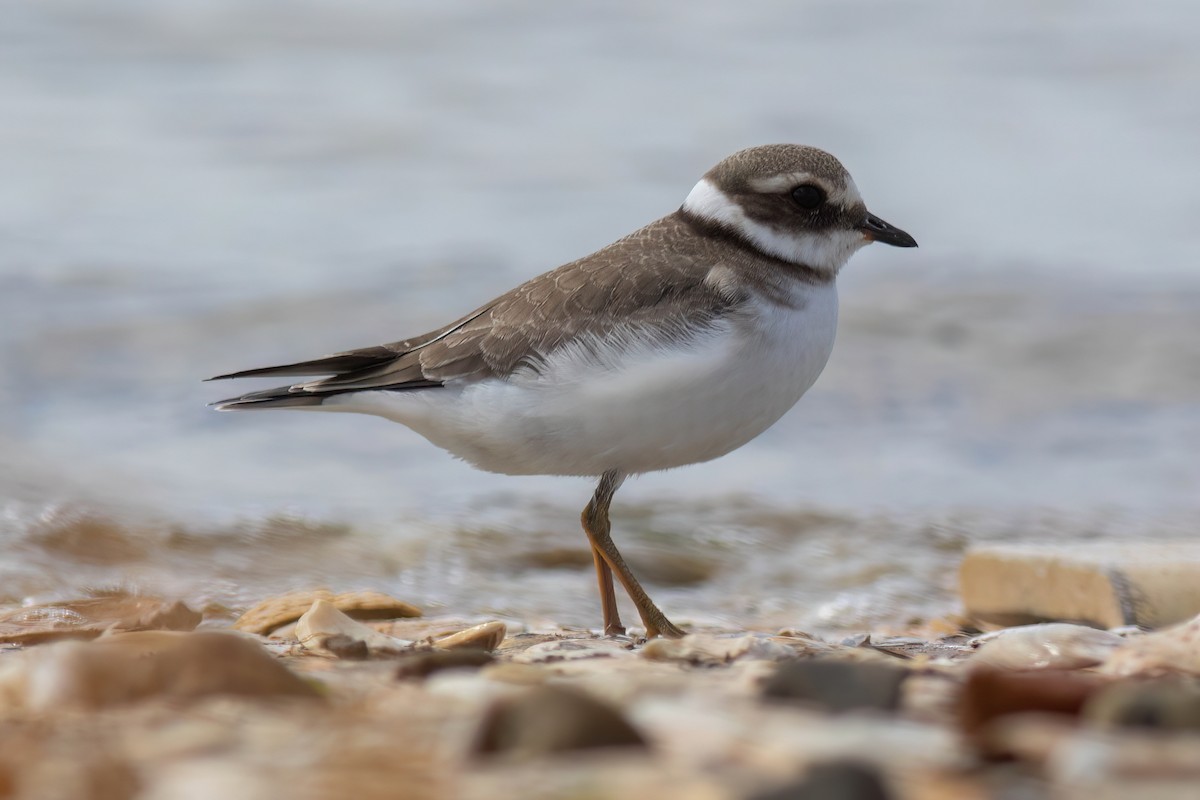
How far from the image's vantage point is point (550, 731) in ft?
7.82

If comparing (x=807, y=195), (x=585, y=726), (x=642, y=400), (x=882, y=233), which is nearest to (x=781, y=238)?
(x=807, y=195)

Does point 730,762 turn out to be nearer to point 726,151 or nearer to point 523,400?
point 523,400

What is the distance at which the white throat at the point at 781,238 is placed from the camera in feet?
15.7

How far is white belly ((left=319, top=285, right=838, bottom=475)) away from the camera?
4.34 m

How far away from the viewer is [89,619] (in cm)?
473

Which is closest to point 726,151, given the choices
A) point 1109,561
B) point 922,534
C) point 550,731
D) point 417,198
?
point 417,198

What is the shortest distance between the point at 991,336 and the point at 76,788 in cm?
978

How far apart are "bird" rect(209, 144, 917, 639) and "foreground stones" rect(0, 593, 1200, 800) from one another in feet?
3.22

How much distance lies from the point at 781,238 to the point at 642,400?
835 mm

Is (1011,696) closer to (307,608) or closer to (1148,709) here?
(1148,709)

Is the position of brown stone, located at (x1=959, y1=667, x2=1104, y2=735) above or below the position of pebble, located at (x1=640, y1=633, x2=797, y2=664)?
above

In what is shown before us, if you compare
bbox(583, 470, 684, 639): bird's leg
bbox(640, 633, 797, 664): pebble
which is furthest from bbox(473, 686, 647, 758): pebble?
bbox(583, 470, 684, 639): bird's leg

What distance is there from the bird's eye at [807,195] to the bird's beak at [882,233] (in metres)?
0.21

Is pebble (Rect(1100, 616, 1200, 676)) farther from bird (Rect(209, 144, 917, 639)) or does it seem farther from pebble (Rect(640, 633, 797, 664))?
bird (Rect(209, 144, 917, 639))
